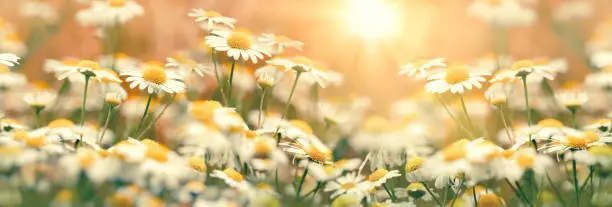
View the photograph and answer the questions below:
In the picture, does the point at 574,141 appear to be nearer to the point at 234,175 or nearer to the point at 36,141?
the point at 234,175

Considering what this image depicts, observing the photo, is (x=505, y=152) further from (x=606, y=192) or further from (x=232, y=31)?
(x=232, y=31)

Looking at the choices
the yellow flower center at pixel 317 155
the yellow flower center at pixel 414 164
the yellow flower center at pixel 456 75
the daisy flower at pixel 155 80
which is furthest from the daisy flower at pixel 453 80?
the daisy flower at pixel 155 80

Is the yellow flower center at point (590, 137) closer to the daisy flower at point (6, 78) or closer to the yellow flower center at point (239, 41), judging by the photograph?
the yellow flower center at point (239, 41)

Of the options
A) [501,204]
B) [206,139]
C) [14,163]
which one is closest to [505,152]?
[501,204]

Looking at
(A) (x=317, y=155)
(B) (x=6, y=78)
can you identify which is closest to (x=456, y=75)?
(A) (x=317, y=155)

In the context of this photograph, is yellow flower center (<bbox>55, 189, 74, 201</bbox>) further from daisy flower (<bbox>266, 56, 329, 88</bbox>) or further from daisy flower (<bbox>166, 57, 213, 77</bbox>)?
daisy flower (<bbox>266, 56, 329, 88</bbox>)
